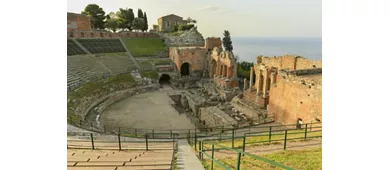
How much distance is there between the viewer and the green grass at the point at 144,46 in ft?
141

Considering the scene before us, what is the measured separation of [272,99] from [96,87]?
59.4ft

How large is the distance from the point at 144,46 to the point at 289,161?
140ft

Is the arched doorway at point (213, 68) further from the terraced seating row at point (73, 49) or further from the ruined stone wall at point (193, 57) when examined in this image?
the terraced seating row at point (73, 49)

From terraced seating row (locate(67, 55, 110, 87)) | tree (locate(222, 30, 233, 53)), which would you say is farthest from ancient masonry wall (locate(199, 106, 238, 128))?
tree (locate(222, 30, 233, 53))

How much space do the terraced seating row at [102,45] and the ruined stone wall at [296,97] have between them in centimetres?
2938

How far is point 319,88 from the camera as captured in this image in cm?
1409

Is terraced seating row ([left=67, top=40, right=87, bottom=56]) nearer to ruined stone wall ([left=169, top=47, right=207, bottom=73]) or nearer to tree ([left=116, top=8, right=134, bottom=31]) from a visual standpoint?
ruined stone wall ([left=169, top=47, right=207, bottom=73])

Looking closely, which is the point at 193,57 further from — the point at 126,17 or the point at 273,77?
the point at 126,17

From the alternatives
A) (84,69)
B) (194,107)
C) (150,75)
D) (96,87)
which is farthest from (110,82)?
(194,107)

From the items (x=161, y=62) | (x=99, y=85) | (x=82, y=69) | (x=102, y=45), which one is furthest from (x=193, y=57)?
(x=102, y=45)

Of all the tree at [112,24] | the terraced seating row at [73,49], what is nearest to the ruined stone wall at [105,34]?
the terraced seating row at [73,49]

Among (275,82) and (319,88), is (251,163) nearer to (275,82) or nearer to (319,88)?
(319,88)

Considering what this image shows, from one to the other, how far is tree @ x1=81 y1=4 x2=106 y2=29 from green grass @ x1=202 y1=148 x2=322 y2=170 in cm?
5346

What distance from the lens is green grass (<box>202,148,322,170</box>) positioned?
22.8 ft
